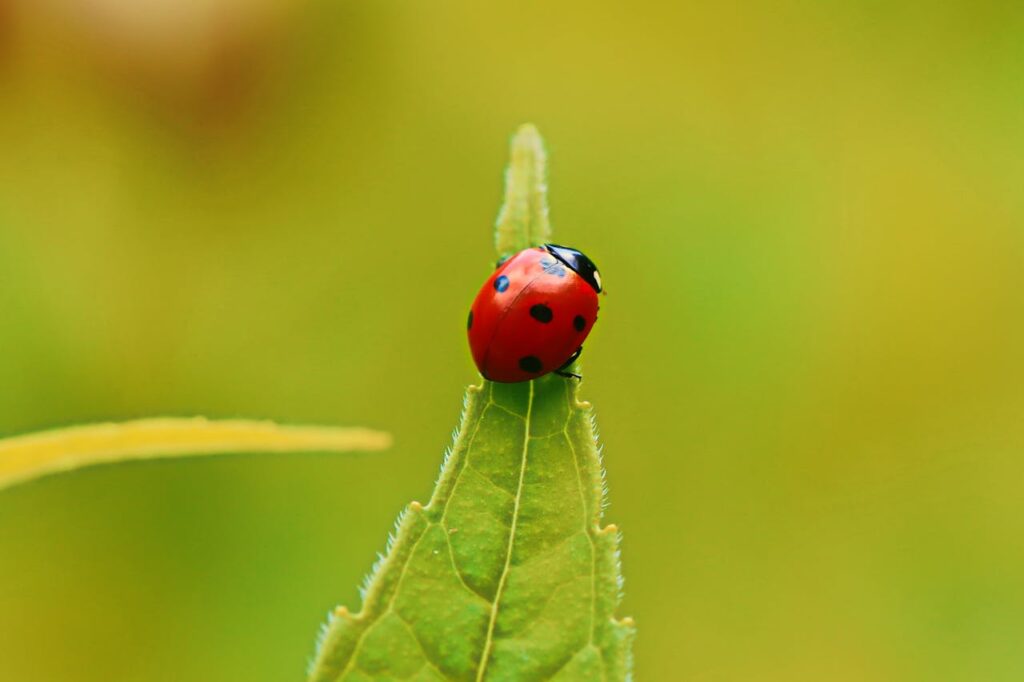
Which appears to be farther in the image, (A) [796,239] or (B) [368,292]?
(A) [796,239]

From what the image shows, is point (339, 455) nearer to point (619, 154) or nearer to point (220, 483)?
point (220, 483)

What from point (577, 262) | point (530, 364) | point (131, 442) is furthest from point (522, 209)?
point (577, 262)

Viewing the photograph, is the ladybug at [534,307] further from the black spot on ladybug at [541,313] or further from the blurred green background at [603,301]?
the blurred green background at [603,301]

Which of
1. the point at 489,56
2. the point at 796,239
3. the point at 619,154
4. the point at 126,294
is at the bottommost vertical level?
the point at 126,294

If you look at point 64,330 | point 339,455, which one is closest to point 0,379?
point 64,330

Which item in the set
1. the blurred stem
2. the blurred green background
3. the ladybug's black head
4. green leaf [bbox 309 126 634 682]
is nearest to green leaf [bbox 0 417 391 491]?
green leaf [bbox 309 126 634 682]

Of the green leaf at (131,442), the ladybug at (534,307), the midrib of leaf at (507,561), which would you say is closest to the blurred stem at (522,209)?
the midrib of leaf at (507,561)

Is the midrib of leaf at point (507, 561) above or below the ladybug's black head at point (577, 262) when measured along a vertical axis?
below

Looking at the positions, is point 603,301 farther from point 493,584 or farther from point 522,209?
point 493,584
